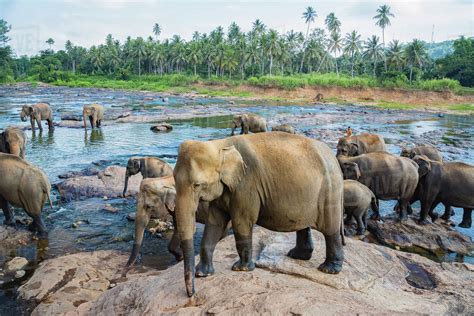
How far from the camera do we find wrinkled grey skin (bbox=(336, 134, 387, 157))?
1506cm

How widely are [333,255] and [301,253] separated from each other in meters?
0.52

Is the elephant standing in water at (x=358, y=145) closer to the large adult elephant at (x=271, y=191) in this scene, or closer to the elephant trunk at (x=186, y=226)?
the large adult elephant at (x=271, y=191)

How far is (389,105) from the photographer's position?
2296 inches

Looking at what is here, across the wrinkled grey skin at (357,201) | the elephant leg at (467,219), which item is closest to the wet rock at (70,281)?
the wrinkled grey skin at (357,201)

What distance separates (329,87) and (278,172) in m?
66.3

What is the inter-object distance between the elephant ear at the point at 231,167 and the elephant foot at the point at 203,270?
113cm

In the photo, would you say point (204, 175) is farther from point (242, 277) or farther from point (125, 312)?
point (125, 312)

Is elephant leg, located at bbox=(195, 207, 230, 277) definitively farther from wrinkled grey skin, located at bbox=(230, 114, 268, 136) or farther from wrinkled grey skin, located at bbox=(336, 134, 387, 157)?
wrinkled grey skin, located at bbox=(230, 114, 268, 136)

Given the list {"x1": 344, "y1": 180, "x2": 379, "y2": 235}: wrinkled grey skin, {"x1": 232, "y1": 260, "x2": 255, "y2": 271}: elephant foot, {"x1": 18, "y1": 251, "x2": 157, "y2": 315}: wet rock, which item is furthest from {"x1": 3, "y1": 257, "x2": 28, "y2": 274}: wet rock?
{"x1": 344, "y1": 180, "x2": 379, "y2": 235}: wrinkled grey skin

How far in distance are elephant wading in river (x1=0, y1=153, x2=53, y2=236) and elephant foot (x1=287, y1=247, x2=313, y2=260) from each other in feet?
19.4

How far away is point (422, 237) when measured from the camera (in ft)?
34.0

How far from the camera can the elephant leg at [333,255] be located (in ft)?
20.1

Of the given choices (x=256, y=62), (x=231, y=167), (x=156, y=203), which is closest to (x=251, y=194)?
(x=231, y=167)

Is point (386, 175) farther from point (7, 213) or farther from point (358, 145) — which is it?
point (7, 213)
